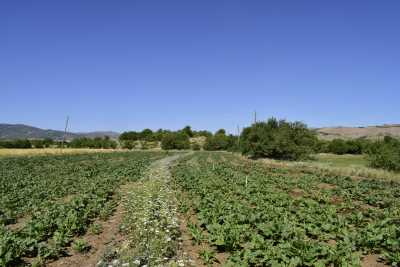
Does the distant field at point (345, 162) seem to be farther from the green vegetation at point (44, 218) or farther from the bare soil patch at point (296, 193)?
the green vegetation at point (44, 218)

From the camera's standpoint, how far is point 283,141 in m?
51.4

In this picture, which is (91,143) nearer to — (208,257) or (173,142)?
(173,142)

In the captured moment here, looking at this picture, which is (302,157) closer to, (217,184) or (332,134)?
(217,184)

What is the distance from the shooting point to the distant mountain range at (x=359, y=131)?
147750 mm

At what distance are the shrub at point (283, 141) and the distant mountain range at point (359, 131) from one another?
105737 mm

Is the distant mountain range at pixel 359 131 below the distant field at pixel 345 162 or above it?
above

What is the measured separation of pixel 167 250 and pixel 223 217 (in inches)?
124

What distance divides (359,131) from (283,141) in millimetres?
129186

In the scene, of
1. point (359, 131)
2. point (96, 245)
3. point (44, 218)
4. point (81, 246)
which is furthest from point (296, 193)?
point (359, 131)

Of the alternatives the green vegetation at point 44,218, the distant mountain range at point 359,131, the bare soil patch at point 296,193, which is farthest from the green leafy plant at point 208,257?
the distant mountain range at point 359,131

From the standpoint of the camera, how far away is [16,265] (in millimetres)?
7703

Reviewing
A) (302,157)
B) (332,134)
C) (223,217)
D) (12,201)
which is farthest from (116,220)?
(332,134)

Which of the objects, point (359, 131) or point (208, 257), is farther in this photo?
point (359, 131)

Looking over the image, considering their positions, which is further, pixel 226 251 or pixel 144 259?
pixel 226 251
